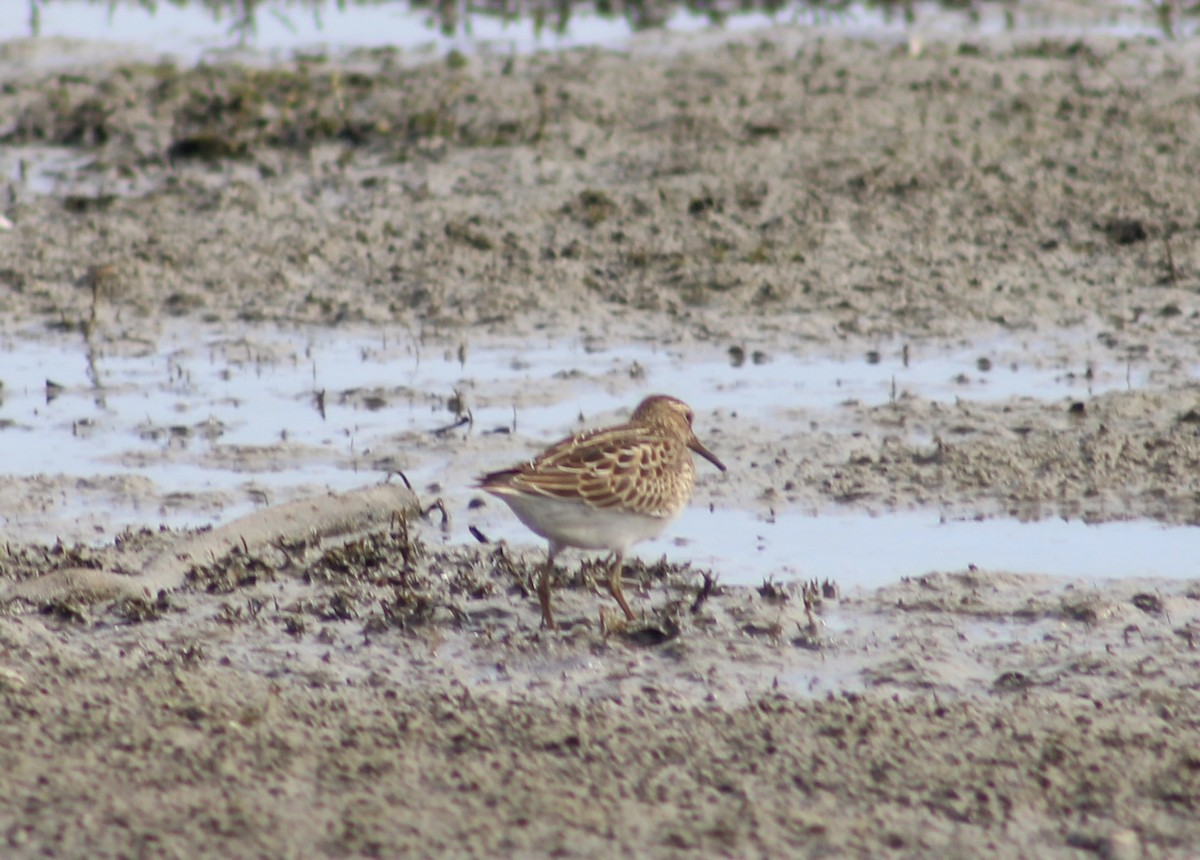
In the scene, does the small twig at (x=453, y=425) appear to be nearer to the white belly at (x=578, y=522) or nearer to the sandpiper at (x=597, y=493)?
the sandpiper at (x=597, y=493)

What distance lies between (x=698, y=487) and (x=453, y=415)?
4.78 ft

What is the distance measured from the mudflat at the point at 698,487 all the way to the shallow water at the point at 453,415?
20 cm

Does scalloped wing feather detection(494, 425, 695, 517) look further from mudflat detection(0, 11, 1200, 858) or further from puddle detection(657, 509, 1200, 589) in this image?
puddle detection(657, 509, 1200, 589)

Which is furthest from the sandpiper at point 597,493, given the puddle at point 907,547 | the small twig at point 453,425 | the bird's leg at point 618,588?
the small twig at point 453,425

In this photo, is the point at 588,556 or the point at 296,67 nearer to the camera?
the point at 588,556

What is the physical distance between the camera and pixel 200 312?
36.7 ft

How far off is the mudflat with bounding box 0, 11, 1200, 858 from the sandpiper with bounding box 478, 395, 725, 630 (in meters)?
0.27

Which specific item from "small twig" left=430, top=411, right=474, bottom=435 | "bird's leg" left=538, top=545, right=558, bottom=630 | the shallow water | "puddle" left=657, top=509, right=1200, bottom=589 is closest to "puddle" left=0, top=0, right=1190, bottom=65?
the shallow water

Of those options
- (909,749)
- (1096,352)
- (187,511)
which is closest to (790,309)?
(1096,352)

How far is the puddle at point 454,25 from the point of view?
60.6 feet

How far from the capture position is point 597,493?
22.0ft

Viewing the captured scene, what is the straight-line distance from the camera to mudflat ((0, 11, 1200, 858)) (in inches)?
203

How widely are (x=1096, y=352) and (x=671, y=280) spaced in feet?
8.29

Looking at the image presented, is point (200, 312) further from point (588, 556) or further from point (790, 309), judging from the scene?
point (588, 556)
